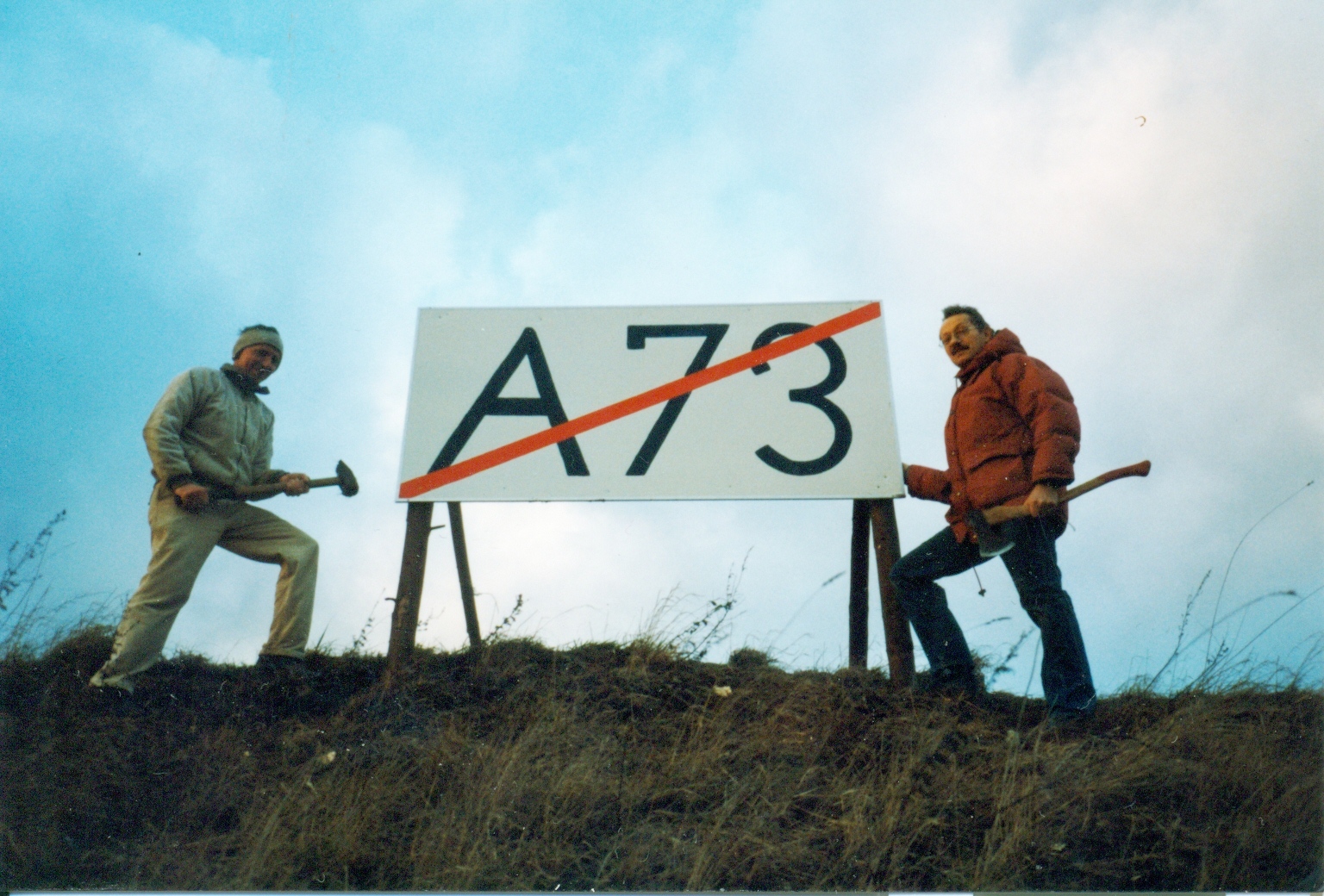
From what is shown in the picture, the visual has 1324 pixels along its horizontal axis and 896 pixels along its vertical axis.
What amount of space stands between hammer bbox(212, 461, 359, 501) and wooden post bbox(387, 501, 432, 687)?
0.37m

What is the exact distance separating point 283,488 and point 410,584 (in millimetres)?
870

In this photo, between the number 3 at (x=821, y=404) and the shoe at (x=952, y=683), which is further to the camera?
the number 3 at (x=821, y=404)

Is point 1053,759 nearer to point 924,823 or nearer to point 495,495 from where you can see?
point 924,823

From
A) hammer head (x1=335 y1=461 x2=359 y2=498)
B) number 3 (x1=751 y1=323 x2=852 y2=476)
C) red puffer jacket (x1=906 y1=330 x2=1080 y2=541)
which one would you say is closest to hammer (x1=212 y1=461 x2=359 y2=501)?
hammer head (x1=335 y1=461 x2=359 y2=498)

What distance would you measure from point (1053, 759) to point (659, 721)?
178 cm

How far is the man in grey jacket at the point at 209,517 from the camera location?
444cm

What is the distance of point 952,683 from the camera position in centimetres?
434

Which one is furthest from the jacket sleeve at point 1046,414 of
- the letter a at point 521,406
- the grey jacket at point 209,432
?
the grey jacket at point 209,432

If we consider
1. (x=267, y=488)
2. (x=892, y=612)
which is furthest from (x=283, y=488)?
(x=892, y=612)

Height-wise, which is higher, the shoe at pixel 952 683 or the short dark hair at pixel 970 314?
the short dark hair at pixel 970 314

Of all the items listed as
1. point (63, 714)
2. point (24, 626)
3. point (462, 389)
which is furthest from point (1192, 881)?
point (24, 626)

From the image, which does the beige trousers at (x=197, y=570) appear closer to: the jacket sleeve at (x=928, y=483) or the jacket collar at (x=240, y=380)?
the jacket collar at (x=240, y=380)

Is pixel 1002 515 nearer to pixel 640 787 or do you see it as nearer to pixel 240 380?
pixel 640 787

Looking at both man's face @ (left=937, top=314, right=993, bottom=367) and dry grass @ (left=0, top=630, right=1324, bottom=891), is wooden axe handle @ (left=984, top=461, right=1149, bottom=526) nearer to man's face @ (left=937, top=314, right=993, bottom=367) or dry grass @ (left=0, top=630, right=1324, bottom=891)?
man's face @ (left=937, top=314, right=993, bottom=367)
